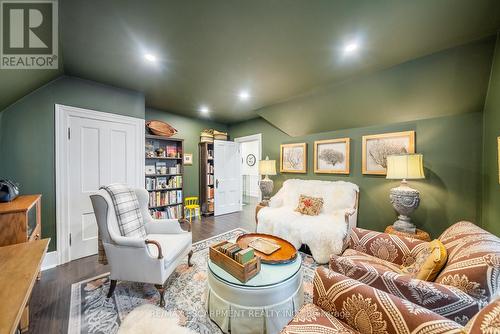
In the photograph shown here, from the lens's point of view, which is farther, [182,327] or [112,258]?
[112,258]

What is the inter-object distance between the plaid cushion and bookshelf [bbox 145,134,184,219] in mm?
1593

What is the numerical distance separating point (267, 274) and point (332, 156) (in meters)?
2.50

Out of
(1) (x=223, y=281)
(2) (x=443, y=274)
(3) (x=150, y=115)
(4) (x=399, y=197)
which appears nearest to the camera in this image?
(2) (x=443, y=274)

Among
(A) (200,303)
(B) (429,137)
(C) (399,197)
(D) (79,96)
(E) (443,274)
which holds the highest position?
(D) (79,96)

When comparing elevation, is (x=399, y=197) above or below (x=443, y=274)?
above

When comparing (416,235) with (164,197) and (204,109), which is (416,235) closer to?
(204,109)

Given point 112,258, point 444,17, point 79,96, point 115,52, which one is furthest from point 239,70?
point 112,258

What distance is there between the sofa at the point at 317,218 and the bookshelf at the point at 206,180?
1800 mm

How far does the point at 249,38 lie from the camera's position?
Answer: 1732 millimetres

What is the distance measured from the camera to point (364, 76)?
7.77 ft

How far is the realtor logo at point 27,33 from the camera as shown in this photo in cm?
130

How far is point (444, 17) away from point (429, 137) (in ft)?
4.88

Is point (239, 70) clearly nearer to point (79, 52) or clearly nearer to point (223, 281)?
point (79, 52)

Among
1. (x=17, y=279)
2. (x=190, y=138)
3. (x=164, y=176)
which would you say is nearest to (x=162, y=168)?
(x=164, y=176)
